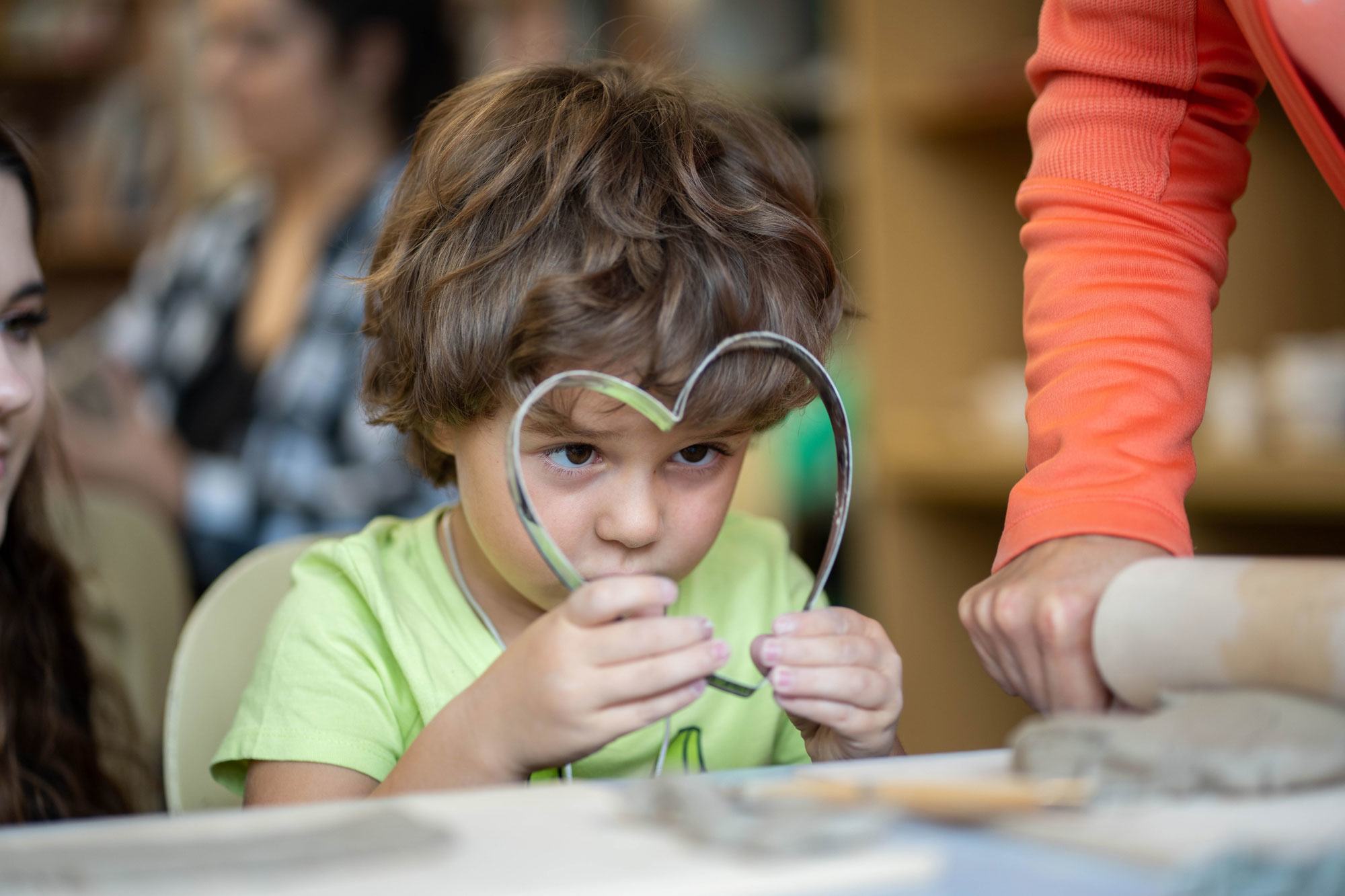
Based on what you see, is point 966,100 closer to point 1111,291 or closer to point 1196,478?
point 1196,478

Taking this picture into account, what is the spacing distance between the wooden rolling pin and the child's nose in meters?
0.29

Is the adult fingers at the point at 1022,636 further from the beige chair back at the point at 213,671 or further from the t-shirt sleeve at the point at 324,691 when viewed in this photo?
the beige chair back at the point at 213,671

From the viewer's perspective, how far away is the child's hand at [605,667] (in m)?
0.67

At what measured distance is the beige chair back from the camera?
0.97 metres

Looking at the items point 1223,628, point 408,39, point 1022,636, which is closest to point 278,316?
point 408,39

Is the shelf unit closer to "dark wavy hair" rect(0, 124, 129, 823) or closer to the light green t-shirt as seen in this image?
the light green t-shirt

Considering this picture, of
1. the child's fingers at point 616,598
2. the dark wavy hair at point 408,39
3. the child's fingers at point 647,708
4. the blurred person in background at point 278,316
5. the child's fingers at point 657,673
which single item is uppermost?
the dark wavy hair at point 408,39

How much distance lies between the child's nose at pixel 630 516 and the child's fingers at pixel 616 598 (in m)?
0.14

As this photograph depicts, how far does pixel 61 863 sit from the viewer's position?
438 mm

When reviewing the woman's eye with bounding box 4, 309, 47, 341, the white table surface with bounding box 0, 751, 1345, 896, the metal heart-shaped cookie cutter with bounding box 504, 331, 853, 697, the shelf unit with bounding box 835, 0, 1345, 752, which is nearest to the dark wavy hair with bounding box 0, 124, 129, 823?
the woman's eye with bounding box 4, 309, 47, 341

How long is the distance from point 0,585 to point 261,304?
3.67ft

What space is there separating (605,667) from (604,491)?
182mm

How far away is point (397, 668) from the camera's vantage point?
0.94 meters

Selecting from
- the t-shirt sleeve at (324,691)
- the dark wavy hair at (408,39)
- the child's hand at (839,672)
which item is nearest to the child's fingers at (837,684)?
the child's hand at (839,672)
